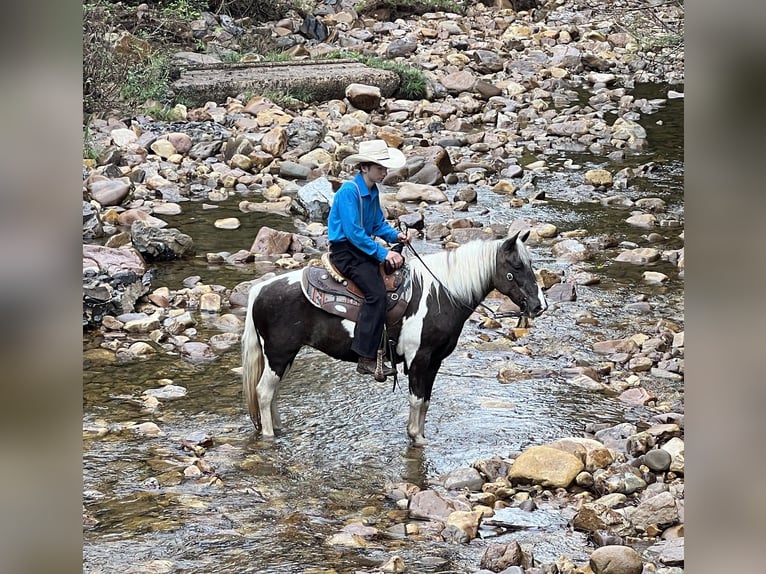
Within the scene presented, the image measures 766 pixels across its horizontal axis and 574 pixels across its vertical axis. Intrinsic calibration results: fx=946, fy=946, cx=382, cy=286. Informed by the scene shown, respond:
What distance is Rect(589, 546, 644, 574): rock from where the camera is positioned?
15.4 feet

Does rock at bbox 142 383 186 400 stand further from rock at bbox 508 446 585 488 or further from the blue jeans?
rock at bbox 508 446 585 488

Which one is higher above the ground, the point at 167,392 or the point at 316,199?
the point at 316,199

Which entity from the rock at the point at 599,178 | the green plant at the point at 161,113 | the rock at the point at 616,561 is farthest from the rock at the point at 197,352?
the green plant at the point at 161,113

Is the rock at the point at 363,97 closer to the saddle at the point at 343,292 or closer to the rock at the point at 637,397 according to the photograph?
the rock at the point at 637,397

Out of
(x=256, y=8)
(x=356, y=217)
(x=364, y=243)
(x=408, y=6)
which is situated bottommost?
(x=364, y=243)

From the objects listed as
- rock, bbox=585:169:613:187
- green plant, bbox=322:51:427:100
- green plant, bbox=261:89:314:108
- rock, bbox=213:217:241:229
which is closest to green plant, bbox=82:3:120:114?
green plant, bbox=261:89:314:108

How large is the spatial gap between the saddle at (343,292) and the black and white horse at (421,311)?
61mm

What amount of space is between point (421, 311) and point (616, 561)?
7.77 ft

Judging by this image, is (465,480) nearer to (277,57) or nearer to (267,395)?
(267,395)

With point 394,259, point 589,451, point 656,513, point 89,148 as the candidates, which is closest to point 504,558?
point 656,513

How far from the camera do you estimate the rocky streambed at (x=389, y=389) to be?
210 inches

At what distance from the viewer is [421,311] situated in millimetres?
6555
